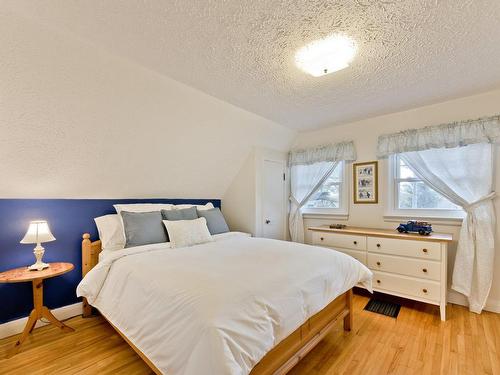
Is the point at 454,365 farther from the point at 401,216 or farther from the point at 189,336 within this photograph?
the point at 189,336

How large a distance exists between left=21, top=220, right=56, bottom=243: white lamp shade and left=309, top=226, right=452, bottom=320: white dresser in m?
3.06

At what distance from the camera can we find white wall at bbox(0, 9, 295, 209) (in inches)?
64.3

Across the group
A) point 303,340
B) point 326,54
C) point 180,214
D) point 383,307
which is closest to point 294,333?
point 303,340

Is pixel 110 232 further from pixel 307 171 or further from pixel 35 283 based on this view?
pixel 307 171

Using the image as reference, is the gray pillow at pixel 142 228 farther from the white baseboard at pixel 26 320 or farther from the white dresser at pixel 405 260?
the white dresser at pixel 405 260

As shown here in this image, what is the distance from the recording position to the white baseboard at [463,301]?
8.11 ft

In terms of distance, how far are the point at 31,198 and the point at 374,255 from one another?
359cm

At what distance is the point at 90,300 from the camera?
6.65ft

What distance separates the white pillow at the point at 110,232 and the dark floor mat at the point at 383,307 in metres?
2.71

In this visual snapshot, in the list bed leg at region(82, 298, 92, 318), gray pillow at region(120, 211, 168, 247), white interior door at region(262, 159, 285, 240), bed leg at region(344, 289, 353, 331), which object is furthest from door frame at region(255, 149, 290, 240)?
bed leg at region(82, 298, 92, 318)

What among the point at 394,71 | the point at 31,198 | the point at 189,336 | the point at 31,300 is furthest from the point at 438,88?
the point at 31,300

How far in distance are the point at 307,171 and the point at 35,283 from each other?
346 centimetres

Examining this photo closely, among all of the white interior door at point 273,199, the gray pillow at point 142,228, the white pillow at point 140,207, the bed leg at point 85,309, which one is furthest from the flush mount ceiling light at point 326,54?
the bed leg at point 85,309

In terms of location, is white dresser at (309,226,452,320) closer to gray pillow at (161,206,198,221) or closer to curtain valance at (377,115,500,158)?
curtain valance at (377,115,500,158)
